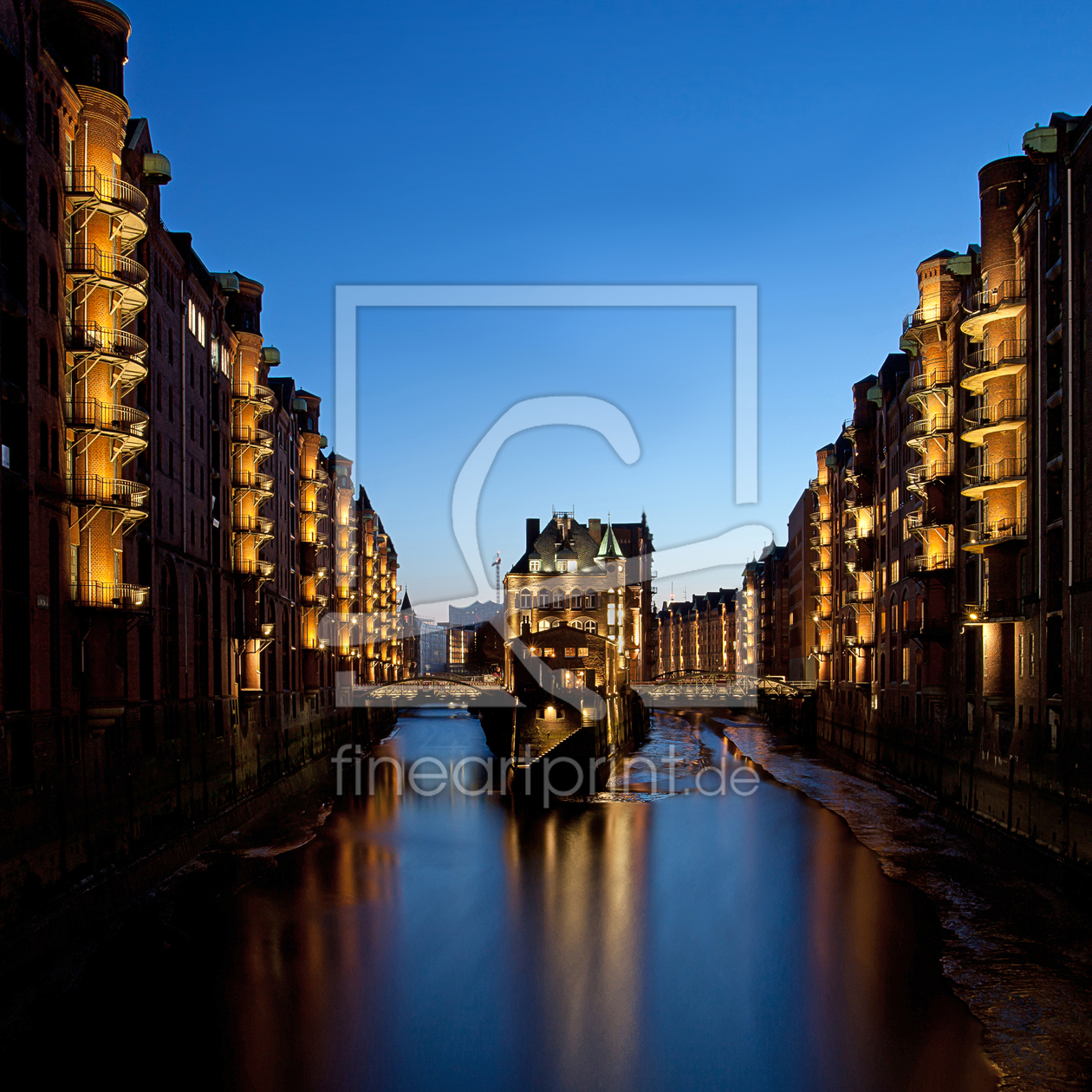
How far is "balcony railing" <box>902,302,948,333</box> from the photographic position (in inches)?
2007

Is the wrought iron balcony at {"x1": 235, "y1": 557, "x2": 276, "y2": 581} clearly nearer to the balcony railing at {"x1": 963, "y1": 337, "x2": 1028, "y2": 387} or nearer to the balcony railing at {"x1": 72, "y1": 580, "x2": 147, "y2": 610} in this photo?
the balcony railing at {"x1": 72, "y1": 580, "x2": 147, "y2": 610}

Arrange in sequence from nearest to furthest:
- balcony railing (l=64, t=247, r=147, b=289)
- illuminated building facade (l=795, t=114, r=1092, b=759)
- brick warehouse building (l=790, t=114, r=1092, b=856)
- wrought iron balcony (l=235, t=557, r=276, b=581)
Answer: balcony railing (l=64, t=247, r=147, b=289) < brick warehouse building (l=790, t=114, r=1092, b=856) < illuminated building facade (l=795, t=114, r=1092, b=759) < wrought iron balcony (l=235, t=557, r=276, b=581)

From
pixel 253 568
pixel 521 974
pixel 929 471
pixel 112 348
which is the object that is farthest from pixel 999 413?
pixel 253 568

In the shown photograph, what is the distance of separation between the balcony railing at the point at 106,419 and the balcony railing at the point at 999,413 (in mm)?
29565

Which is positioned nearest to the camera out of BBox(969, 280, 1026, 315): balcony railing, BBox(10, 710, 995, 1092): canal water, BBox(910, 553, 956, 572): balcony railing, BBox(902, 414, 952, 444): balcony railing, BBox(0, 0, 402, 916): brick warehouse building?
BBox(10, 710, 995, 1092): canal water

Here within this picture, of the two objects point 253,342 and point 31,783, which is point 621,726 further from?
point 31,783

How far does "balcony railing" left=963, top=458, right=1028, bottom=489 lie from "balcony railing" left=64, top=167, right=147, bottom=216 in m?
30.6

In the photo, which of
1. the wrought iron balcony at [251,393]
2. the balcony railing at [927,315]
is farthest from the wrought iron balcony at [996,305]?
the wrought iron balcony at [251,393]

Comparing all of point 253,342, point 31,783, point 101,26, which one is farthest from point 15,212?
point 253,342

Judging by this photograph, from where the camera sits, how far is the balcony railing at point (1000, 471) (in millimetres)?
40816

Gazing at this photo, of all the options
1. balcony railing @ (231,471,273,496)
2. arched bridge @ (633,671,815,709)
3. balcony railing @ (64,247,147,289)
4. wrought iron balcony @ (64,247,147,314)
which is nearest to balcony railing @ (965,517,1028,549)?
wrought iron balcony @ (64,247,147,314)

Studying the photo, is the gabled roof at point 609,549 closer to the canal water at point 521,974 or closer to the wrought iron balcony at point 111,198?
the canal water at point 521,974

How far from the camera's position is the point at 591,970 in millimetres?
24406

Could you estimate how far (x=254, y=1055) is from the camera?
19031 mm
